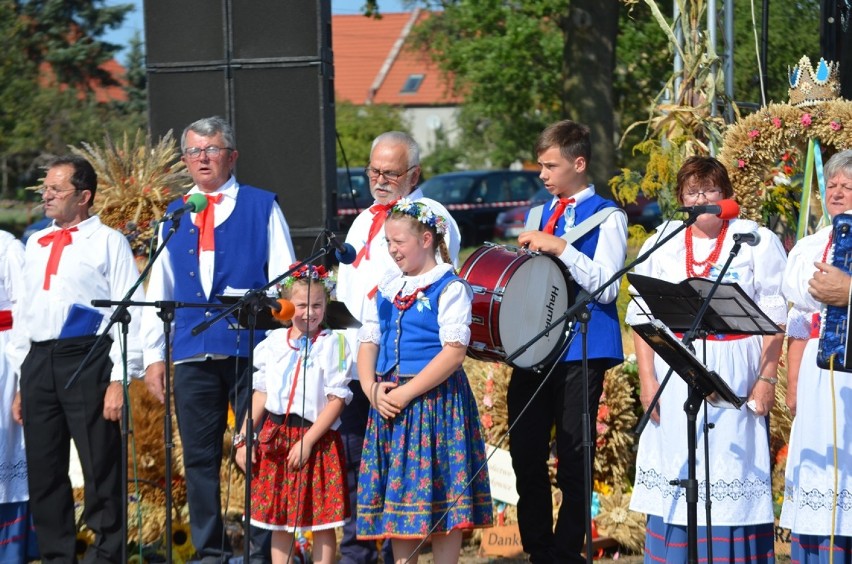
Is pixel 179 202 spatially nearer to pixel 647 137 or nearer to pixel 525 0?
pixel 647 137

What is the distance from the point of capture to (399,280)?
224 inches

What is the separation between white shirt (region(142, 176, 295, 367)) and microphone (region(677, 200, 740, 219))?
2.24 metres

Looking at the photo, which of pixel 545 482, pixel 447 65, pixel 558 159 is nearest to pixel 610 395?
pixel 545 482

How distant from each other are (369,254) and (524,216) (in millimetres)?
16081

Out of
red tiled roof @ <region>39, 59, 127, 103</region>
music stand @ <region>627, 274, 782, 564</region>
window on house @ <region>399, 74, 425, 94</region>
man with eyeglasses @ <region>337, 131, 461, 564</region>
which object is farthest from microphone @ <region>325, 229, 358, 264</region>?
window on house @ <region>399, 74, 425, 94</region>

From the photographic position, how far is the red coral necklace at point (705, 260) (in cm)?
567

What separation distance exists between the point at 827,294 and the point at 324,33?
157 inches

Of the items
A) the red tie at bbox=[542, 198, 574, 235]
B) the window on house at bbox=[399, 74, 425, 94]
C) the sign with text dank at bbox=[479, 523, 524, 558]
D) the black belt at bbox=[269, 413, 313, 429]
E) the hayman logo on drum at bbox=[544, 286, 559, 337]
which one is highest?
the window on house at bbox=[399, 74, 425, 94]

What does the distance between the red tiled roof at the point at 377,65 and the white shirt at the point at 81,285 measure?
164 feet

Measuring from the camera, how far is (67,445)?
662 centimetres

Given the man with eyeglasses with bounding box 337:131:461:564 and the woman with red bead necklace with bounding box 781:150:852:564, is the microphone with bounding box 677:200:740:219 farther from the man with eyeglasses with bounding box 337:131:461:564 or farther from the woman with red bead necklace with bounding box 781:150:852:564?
the man with eyeglasses with bounding box 337:131:461:564

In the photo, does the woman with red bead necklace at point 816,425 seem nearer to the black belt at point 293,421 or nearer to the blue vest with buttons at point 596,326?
the blue vest with buttons at point 596,326

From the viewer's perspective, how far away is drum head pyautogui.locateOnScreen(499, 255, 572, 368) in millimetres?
5727

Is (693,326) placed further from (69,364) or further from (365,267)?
(69,364)
